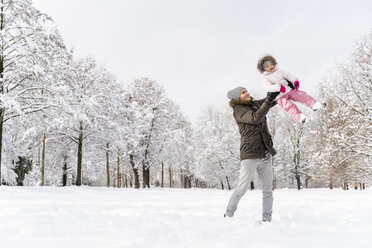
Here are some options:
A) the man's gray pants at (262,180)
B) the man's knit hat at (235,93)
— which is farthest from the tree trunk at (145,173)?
the man's knit hat at (235,93)

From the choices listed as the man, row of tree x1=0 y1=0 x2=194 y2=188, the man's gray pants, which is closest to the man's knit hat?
the man

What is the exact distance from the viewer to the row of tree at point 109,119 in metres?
12.5

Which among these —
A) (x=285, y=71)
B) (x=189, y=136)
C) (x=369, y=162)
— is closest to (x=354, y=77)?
(x=369, y=162)

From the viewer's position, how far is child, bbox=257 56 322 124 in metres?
4.18

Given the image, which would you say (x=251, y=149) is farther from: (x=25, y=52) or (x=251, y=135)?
(x=25, y=52)

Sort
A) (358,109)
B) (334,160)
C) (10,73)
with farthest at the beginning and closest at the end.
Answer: (334,160), (358,109), (10,73)

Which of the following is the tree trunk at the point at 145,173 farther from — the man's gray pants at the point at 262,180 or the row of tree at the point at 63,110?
the man's gray pants at the point at 262,180

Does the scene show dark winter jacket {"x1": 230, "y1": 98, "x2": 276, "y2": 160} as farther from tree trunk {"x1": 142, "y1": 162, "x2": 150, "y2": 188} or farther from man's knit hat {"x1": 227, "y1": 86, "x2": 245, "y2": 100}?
tree trunk {"x1": 142, "y1": 162, "x2": 150, "y2": 188}

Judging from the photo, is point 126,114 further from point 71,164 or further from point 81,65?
point 71,164

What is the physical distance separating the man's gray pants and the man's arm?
2.01 feet

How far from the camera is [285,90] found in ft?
13.3

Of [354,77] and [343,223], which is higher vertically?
[354,77]

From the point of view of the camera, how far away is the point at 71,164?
25078 mm

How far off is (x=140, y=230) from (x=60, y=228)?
2.97 ft
